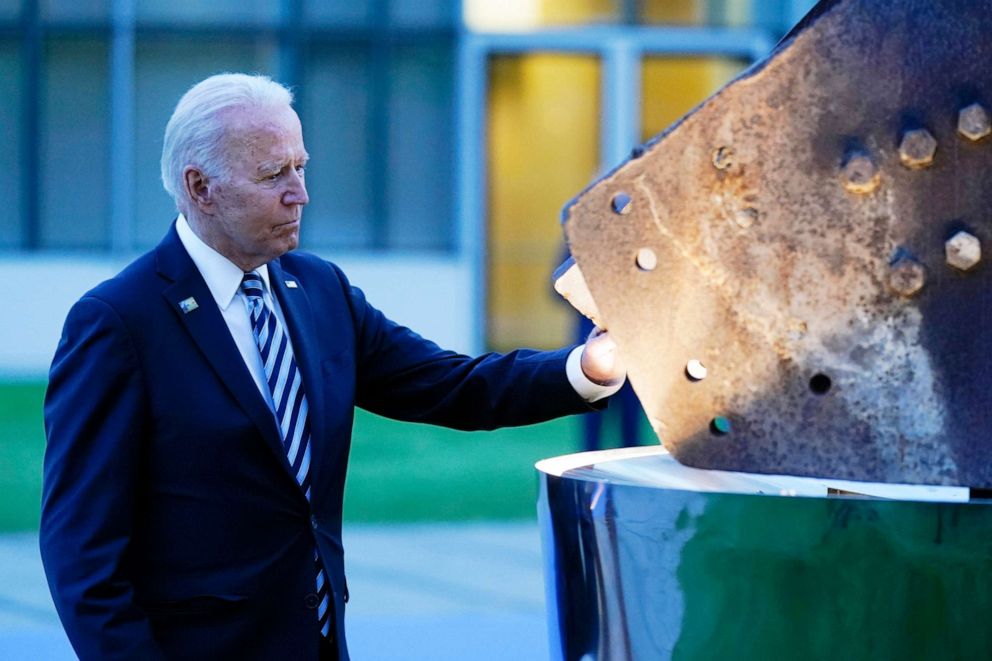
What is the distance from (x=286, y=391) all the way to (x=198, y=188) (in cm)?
37

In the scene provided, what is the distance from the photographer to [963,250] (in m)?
1.70

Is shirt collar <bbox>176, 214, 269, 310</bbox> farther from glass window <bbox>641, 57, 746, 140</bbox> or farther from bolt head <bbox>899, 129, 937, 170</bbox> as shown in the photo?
glass window <bbox>641, 57, 746, 140</bbox>

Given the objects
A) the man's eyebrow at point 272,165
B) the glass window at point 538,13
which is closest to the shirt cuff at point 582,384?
the man's eyebrow at point 272,165

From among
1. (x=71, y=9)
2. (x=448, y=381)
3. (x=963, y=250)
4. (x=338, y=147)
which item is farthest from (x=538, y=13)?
(x=963, y=250)

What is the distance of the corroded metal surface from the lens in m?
1.72

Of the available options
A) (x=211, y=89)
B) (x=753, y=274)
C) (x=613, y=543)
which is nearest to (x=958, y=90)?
(x=753, y=274)

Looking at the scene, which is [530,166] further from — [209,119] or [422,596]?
[209,119]

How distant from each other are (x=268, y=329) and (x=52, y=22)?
14.9m

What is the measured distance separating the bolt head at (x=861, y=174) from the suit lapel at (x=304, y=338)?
120 centimetres

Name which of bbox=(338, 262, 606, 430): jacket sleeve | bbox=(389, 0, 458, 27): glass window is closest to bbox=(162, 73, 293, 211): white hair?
bbox=(338, 262, 606, 430): jacket sleeve

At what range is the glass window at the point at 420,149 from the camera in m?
16.6

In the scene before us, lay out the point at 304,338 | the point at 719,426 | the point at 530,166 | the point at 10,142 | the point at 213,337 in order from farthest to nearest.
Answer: the point at 530,166
the point at 10,142
the point at 304,338
the point at 213,337
the point at 719,426

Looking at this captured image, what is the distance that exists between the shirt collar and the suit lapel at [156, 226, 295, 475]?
0.02 metres

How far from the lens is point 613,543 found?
6.10 ft
